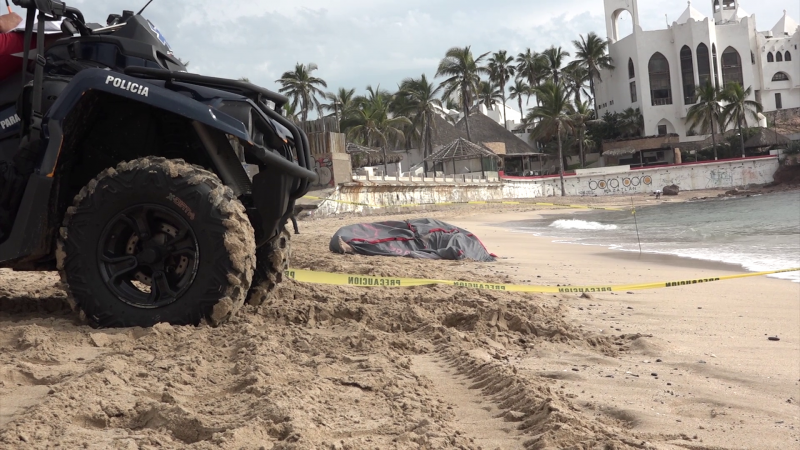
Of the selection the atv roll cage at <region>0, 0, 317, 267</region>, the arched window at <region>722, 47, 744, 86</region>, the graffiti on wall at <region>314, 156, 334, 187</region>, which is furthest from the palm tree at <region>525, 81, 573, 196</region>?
the atv roll cage at <region>0, 0, 317, 267</region>

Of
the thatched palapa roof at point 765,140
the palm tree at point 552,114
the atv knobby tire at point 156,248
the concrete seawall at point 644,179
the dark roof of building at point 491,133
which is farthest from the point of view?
the dark roof of building at point 491,133

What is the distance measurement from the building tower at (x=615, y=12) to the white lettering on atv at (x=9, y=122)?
7819cm

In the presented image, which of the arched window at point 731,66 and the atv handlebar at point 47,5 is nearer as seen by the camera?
the atv handlebar at point 47,5

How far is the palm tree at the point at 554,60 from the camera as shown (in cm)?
7581

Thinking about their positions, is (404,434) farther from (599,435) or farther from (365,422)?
(599,435)

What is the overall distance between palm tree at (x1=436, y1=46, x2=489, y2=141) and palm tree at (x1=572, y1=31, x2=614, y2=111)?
1665 centimetres

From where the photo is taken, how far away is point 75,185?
3908mm

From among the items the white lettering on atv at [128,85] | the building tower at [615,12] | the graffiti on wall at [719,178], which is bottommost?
the graffiti on wall at [719,178]

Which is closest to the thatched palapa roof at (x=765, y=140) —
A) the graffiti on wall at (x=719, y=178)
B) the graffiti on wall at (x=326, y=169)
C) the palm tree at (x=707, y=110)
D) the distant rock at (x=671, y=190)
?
the palm tree at (x=707, y=110)

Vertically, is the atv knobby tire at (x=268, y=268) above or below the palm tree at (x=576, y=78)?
below

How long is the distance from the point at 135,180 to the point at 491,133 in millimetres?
63607

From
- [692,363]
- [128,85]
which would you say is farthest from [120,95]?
[692,363]

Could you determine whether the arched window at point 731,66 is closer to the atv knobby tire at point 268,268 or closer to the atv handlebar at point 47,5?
the atv knobby tire at point 268,268

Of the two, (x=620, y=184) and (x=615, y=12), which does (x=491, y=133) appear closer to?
(x=620, y=184)
